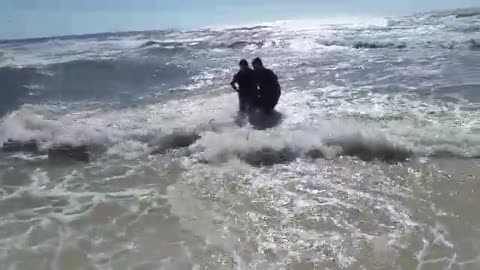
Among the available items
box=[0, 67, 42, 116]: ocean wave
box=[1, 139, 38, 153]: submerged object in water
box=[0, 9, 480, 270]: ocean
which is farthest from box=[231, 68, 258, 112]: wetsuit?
box=[0, 67, 42, 116]: ocean wave

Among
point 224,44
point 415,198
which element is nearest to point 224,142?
point 415,198

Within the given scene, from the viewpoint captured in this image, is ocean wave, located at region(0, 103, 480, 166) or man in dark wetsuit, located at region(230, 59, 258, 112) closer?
ocean wave, located at region(0, 103, 480, 166)

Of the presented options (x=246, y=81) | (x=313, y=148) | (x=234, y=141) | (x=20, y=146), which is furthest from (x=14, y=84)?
(x=313, y=148)

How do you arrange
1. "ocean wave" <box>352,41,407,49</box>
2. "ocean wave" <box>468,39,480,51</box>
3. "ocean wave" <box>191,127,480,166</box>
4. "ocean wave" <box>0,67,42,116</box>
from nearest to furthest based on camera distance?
"ocean wave" <box>191,127,480,166</box>, "ocean wave" <box>0,67,42,116</box>, "ocean wave" <box>468,39,480,51</box>, "ocean wave" <box>352,41,407,49</box>

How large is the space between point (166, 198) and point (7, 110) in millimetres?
10529

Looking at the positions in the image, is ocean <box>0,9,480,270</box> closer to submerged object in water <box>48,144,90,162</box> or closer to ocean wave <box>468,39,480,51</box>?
submerged object in water <box>48,144,90,162</box>

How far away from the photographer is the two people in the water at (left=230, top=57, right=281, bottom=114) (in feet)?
34.7

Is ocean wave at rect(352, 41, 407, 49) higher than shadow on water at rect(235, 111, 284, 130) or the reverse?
higher

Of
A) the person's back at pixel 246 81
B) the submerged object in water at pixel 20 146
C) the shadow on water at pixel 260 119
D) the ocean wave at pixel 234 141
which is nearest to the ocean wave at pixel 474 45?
the shadow on water at pixel 260 119

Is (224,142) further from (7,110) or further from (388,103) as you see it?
(7,110)

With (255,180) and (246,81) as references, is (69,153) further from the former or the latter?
(255,180)

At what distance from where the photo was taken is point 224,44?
3406cm

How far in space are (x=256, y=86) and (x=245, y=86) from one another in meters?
0.23

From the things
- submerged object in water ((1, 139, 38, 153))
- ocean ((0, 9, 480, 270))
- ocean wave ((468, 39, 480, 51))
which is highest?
ocean wave ((468, 39, 480, 51))
